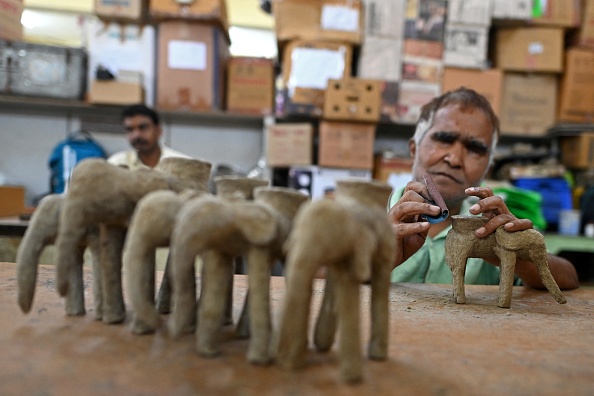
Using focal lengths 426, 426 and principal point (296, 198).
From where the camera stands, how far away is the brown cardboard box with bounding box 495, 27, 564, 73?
3.43m

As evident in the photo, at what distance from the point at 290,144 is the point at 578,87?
2.38m

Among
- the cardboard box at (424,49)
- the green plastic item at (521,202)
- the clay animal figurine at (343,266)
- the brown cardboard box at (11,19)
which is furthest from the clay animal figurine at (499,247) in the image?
the brown cardboard box at (11,19)

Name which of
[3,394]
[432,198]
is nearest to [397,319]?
[432,198]

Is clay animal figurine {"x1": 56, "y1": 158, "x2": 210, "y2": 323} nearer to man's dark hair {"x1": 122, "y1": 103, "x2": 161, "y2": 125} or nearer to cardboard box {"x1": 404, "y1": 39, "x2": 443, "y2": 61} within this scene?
man's dark hair {"x1": 122, "y1": 103, "x2": 161, "y2": 125}

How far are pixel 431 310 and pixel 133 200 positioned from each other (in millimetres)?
868

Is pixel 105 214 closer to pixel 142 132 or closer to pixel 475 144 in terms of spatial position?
pixel 475 144

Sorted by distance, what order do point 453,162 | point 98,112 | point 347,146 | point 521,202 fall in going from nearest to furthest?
1. point 453,162
2. point 521,202
3. point 347,146
4. point 98,112

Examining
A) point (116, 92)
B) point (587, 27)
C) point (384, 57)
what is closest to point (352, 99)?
point (384, 57)

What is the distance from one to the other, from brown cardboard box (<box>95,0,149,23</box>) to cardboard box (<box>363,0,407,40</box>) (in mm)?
1816

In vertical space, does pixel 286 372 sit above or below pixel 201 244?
below

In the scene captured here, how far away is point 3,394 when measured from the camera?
637mm

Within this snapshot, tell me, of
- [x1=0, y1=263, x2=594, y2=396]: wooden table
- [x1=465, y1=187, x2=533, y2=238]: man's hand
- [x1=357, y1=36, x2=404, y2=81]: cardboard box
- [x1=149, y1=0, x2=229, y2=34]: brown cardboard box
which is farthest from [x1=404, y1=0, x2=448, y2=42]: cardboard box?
[x1=0, y1=263, x2=594, y2=396]: wooden table

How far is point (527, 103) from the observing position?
3510mm

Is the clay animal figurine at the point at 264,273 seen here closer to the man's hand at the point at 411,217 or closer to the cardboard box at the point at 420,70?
the man's hand at the point at 411,217
